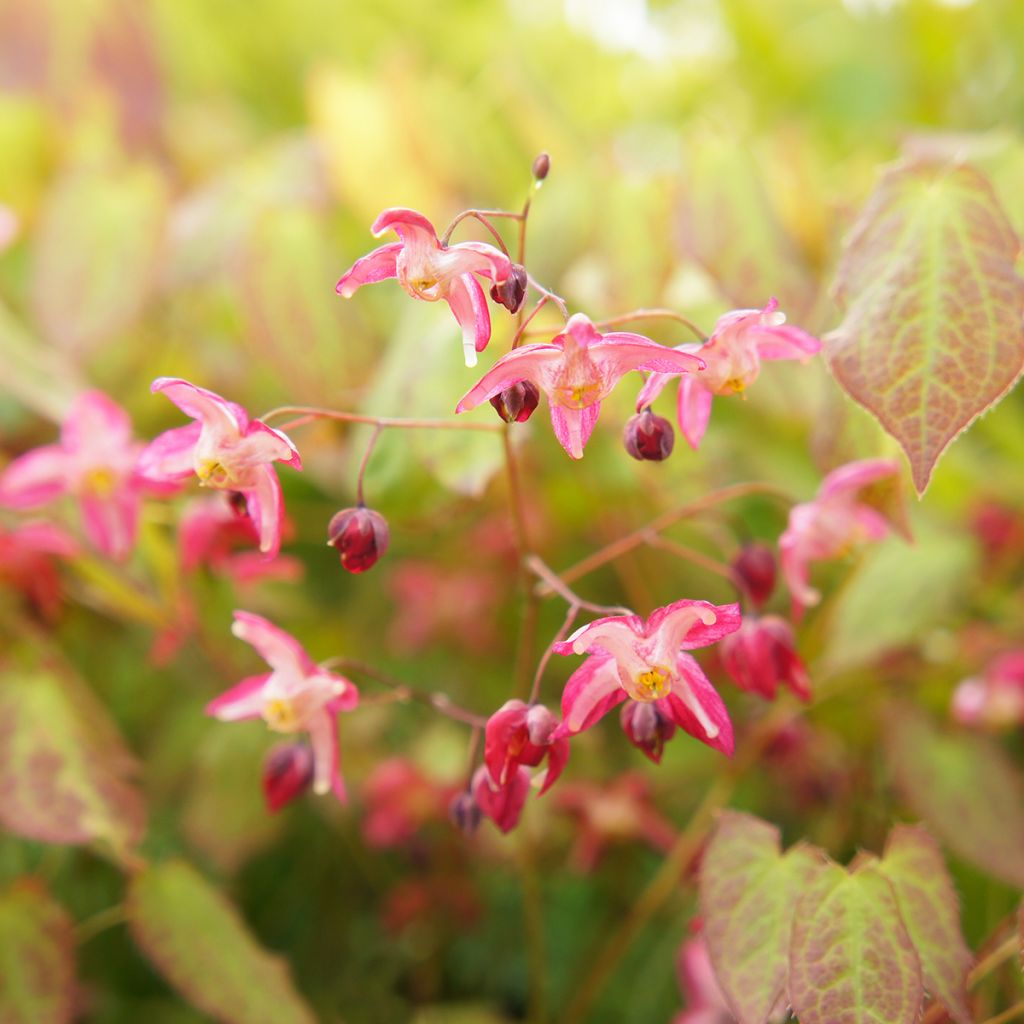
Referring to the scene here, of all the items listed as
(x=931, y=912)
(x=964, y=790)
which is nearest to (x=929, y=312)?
(x=931, y=912)

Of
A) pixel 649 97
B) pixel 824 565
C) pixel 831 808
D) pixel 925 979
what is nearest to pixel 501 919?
pixel 831 808

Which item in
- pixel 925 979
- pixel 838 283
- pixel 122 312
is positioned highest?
pixel 838 283

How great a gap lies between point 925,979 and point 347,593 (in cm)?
81

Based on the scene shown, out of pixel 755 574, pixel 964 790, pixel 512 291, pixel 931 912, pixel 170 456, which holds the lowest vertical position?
pixel 964 790

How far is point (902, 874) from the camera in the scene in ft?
1.90

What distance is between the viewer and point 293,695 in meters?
0.59

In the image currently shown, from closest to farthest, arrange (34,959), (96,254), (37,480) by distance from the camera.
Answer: (34,959), (37,480), (96,254)

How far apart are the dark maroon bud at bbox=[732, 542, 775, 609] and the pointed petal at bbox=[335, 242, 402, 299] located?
0.30m

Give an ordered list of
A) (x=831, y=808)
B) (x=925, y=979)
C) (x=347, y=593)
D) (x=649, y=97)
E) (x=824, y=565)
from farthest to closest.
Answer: (x=649, y=97)
(x=347, y=593)
(x=824, y=565)
(x=831, y=808)
(x=925, y=979)

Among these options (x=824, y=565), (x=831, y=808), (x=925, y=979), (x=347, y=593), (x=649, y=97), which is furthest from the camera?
(x=649, y=97)

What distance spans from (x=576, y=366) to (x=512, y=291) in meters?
0.05

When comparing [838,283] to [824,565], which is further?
[824,565]

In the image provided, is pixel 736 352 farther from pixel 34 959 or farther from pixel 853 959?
pixel 34 959

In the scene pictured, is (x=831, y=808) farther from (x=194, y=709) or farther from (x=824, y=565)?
(x=194, y=709)
